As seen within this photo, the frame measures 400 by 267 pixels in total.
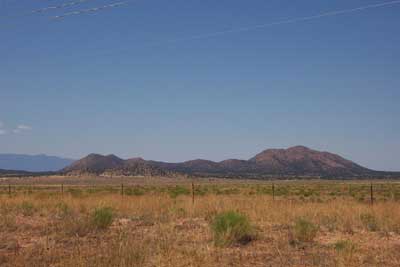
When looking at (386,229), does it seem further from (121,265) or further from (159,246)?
(121,265)

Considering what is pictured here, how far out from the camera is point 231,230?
563 inches

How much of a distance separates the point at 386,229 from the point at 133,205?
41.1 feet

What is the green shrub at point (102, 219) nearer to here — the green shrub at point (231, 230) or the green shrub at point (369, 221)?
the green shrub at point (231, 230)

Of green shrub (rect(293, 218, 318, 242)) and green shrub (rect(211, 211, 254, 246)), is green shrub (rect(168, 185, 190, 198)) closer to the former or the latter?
green shrub (rect(211, 211, 254, 246))

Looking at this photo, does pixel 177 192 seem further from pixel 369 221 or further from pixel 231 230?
pixel 231 230

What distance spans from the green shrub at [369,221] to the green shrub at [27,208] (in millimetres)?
13931

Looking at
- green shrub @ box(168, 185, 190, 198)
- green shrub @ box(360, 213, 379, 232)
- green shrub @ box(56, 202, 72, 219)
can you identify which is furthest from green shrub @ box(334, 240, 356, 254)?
green shrub @ box(168, 185, 190, 198)

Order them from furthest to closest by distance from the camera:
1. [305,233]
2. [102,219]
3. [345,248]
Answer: [102,219] → [305,233] → [345,248]

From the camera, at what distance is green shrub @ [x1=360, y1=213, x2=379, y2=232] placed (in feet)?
57.2

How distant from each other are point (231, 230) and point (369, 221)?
22.0ft

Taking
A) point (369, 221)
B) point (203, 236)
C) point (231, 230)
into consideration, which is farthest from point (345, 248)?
point (369, 221)

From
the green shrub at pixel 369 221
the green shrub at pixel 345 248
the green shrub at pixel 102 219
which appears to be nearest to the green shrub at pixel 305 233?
the green shrub at pixel 345 248

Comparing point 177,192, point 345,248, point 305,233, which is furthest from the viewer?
point 177,192

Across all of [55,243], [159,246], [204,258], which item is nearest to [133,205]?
[55,243]
